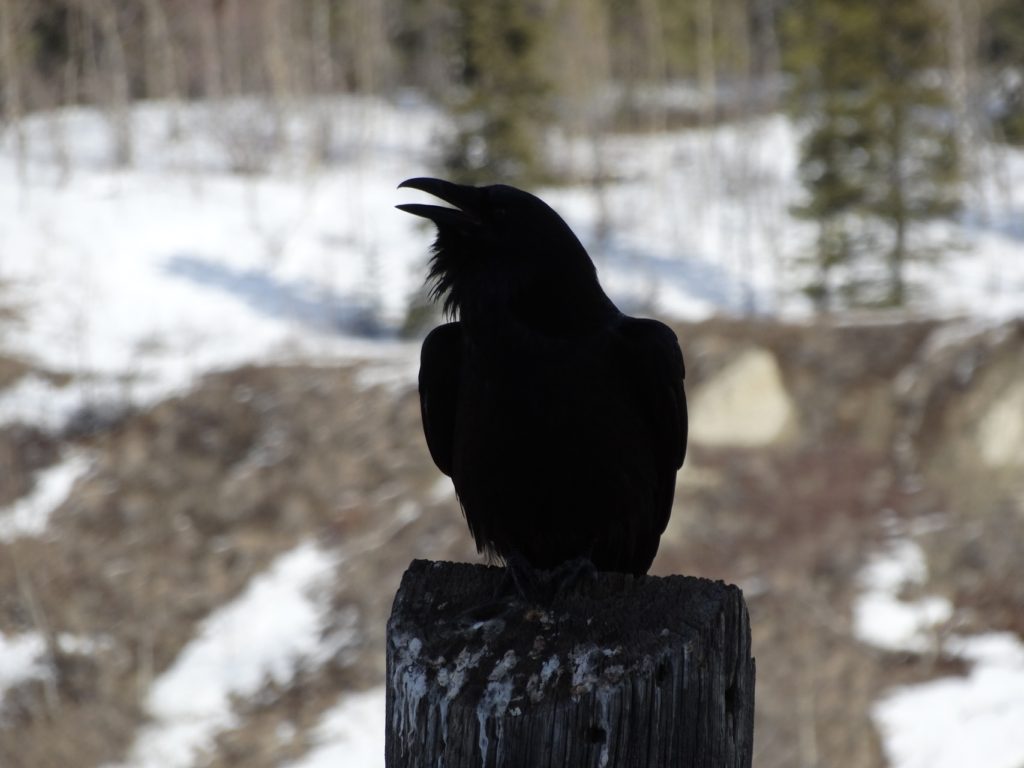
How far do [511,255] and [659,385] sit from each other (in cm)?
58

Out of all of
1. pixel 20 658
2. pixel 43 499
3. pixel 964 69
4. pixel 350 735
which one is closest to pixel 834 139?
pixel 964 69

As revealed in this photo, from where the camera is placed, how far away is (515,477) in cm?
322

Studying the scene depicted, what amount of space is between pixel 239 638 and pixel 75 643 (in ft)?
6.42

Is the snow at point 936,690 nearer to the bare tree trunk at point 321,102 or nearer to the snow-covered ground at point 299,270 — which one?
the snow-covered ground at point 299,270

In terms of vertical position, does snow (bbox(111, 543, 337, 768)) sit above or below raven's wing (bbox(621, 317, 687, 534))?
below

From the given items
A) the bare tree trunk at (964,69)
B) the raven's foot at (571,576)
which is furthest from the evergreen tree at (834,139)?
the raven's foot at (571,576)

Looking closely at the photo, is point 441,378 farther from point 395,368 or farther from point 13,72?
point 13,72

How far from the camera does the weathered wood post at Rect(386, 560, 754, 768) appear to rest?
6.08 ft

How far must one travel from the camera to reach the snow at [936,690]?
11211 mm

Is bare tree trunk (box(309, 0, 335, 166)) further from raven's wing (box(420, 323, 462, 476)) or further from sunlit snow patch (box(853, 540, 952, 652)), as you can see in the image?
raven's wing (box(420, 323, 462, 476))

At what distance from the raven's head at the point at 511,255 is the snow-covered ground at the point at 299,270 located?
9.05 metres

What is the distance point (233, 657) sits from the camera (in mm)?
13680

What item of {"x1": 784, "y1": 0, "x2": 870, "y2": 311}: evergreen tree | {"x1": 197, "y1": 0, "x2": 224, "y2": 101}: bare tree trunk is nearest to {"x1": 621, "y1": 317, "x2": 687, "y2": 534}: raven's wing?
{"x1": 784, "y1": 0, "x2": 870, "y2": 311}: evergreen tree

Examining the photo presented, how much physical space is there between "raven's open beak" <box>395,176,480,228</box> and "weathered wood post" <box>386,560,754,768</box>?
1279mm
